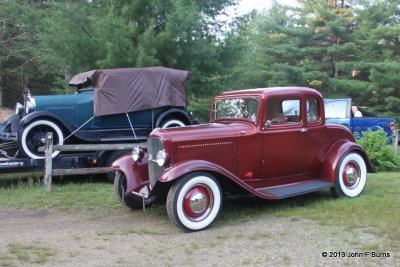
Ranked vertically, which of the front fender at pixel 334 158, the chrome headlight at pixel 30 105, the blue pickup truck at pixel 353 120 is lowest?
the front fender at pixel 334 158

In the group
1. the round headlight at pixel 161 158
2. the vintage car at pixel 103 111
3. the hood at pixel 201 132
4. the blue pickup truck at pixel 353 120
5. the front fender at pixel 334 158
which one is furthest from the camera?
the blue pickup truck at pixel 353 120

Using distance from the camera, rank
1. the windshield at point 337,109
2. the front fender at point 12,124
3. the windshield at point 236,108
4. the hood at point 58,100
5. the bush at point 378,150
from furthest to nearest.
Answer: the windshield at point 337,109
the bush at point 378,150
the hood at point 58,100
the front fender at point 12,124
the windshield at point 236,108

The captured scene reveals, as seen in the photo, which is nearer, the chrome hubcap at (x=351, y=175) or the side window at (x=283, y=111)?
the side window at (x=283, y=111)

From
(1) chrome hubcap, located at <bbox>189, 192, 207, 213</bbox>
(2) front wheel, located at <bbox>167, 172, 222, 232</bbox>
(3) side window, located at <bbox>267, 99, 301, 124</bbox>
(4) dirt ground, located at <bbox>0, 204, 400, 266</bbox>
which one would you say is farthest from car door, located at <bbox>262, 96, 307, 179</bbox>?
(1) chrome hubcap, located at <bbox>189, 192, 207, 213</bbox>

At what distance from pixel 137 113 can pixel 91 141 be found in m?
1.11

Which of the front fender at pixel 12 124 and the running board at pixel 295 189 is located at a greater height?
the front fender at pixel 12 124

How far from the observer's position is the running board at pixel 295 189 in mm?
5552

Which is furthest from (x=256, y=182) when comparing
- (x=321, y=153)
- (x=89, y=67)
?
(x=89, y=67)

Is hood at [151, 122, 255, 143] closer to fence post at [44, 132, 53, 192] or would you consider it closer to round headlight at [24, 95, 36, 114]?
fence post at [44, 132, 53, 192]

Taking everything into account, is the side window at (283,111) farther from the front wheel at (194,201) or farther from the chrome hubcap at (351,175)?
the front wheel at (194,201)

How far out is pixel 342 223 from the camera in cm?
496

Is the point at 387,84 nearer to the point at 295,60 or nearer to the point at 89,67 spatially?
the point at 295,60

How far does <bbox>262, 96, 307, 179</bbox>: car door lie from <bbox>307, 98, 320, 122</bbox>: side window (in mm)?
173

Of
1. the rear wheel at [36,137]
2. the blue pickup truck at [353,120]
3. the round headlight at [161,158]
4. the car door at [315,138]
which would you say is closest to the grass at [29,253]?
the round headlight at [161,158]
